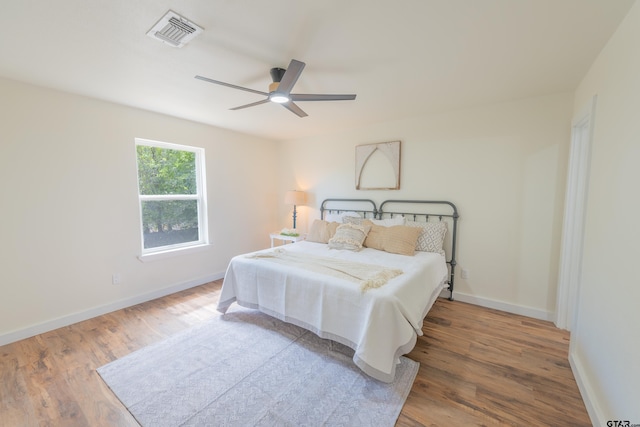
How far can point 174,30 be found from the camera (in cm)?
157

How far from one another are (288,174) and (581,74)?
3890 mm

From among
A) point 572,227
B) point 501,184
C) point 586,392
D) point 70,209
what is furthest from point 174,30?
point 572,227

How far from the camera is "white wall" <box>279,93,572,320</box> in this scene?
2.65m

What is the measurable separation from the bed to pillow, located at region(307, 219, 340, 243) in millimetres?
14

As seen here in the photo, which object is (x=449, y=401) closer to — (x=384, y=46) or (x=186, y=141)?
(x=384, y=46)

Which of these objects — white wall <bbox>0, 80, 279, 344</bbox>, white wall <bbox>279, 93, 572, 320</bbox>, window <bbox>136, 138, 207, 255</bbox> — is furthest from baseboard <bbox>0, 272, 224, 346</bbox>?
white wall <bbox>279, 93, 572, 320</bbox>

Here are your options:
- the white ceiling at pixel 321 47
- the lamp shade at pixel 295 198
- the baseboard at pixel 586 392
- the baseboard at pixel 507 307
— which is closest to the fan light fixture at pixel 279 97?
the white ceiling at pixel 321 47

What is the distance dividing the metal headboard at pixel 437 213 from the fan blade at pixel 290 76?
2.30 meters

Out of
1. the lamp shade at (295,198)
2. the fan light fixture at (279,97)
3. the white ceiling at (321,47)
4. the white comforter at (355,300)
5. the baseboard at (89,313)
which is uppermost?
the white ceiling at (321,47)

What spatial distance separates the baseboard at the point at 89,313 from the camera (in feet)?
7.66

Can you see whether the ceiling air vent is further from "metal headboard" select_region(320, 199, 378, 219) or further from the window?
"metal headboard" select_region(320, 199, 378, 219)

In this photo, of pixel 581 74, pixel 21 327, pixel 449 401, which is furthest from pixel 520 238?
pixel 21 327

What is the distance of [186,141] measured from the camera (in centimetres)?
353

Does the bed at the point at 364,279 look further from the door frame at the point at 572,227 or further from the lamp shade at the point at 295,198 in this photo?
the door frame at the point at 572,227
